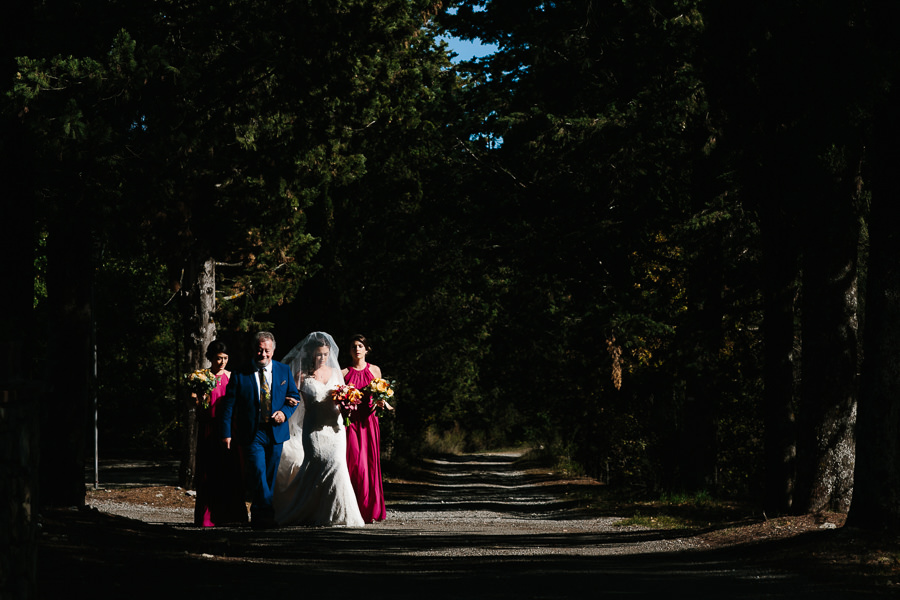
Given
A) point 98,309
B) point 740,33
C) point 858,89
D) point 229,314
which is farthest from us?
point 98,309

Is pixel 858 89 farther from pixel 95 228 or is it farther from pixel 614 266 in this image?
pixel 614 266

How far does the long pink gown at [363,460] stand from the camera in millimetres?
15375

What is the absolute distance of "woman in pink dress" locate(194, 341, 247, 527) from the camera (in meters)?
15.3

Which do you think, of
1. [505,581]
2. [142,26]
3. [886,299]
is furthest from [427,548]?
[142,26]

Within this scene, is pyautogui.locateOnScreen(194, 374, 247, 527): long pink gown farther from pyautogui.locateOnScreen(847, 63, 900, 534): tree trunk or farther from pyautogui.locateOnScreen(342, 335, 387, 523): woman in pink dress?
pyautogui.locateOnScreen(847, 63, 900, 534): tree trunk

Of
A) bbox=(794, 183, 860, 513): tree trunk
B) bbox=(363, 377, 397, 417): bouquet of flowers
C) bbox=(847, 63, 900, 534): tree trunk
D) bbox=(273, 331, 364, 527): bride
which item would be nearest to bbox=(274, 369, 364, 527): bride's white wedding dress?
bbox=(273, 331, 364, 527): bride

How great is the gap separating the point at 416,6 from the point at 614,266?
6692 millimetres

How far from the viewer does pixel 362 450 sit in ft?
51.2

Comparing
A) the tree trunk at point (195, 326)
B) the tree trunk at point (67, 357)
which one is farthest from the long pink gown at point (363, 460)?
the tree trunk at point (195, 326)

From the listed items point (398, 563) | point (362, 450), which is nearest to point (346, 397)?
point (362, 450)

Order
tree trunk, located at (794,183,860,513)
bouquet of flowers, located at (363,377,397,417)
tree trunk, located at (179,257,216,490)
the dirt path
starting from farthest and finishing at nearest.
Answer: tree trunk, located at (179,257,216,490) < bouquet of flowers, located at (363,377,397,417) < tree trunk, located at (794,183,860,513) < the dirt path

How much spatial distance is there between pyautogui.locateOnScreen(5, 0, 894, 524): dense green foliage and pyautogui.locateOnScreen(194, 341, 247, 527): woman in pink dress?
2309mm

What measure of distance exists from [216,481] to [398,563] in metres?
5.70

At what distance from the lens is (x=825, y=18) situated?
1100 cm
